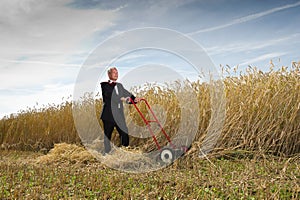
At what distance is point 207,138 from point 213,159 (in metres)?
0.44

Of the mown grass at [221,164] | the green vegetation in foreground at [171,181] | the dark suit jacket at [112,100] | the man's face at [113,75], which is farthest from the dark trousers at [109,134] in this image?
the green vegetation in foreground at [171,181]

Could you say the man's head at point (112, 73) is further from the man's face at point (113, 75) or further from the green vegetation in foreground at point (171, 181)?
the green vegetation in foreground at point (171, 181)

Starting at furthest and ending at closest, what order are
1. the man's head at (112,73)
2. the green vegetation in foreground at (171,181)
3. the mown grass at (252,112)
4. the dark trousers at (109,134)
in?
the dark trousers at (109,134) → the man's head at (112,73) → the mown grass at (252,112) → the green vegetation in foreground at (171,181)

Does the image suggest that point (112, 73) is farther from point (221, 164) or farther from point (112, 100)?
point (221, 164)

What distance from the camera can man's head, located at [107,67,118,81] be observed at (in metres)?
7.13

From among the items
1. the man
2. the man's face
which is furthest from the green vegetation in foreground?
the man's face

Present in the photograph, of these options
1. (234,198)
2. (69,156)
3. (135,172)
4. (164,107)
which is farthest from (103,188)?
(164,107)

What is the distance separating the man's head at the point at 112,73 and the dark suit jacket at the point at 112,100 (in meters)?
0.14

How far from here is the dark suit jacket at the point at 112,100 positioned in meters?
7.21

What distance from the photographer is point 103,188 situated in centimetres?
460

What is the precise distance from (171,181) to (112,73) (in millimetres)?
2999

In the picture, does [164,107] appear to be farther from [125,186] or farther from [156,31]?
[125,186]

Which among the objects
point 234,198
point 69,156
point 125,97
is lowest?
point 234,198

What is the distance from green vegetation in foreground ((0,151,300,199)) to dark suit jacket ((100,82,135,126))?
1.26 m
